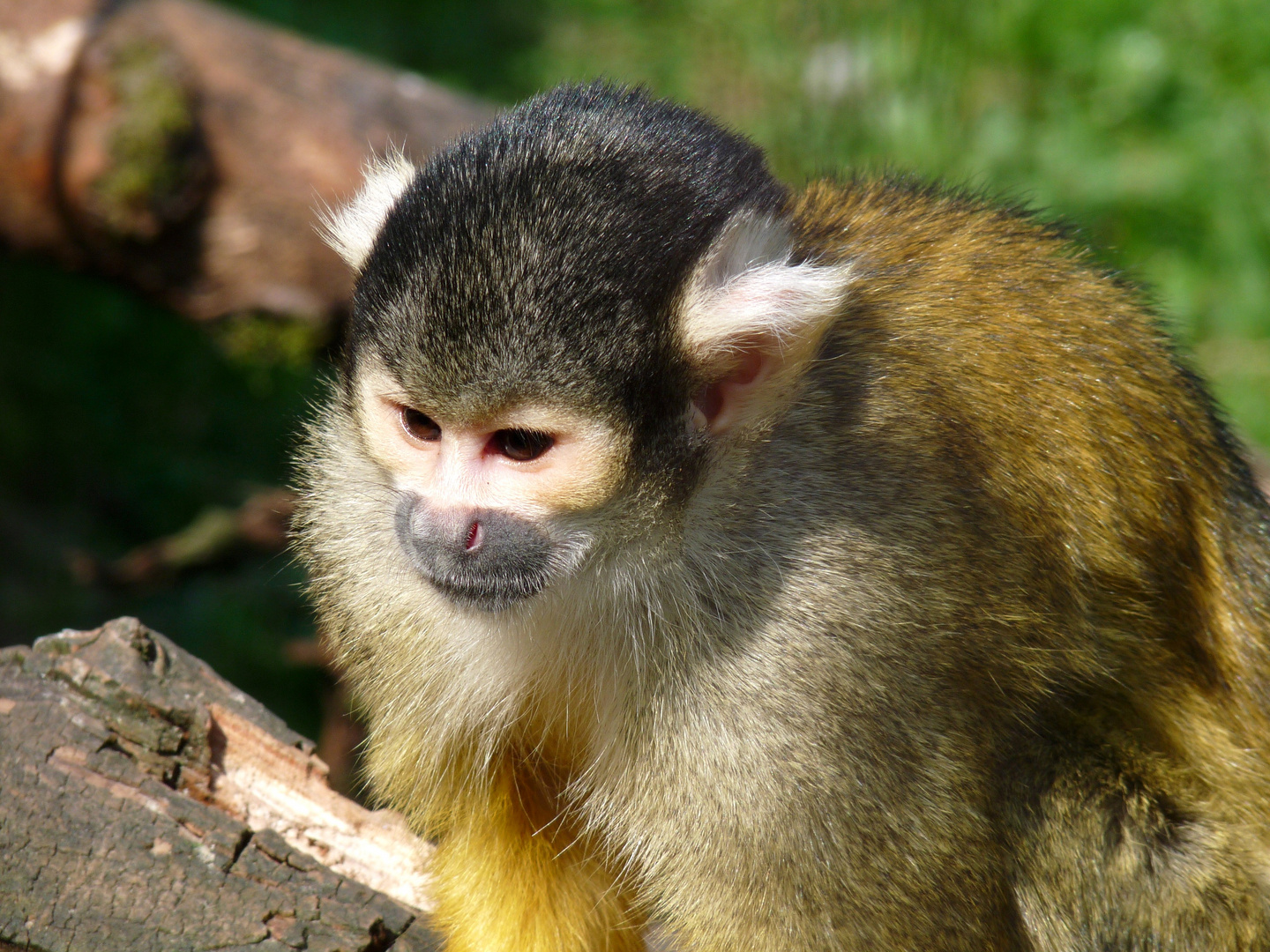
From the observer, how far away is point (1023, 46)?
7785 millimetres

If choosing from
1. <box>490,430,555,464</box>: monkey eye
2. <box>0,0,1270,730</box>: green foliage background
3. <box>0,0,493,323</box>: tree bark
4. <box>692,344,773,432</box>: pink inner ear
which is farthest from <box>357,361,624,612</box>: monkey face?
<box>0,0,1270,730</box>: green foliage background

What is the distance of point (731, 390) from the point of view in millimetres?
2736

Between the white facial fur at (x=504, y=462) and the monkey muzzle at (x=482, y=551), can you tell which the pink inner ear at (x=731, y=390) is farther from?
the monkey muzzle at (x=482, y=551)

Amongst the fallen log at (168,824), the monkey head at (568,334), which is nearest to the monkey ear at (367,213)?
the monkey head at (568,334)

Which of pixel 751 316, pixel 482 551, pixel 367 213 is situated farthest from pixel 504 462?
pixel 367 213

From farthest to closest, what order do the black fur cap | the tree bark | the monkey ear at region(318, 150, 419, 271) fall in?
1. the tree bark
2. the monkey ear at region(318, 150, 419, 271)
3. the black fur cap

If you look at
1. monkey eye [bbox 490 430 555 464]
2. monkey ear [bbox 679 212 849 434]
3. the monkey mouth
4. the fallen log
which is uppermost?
monkey ear [bbox 679 212 849 434]

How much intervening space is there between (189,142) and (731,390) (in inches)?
148

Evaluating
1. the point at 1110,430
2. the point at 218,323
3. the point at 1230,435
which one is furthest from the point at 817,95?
the point at 1110,430

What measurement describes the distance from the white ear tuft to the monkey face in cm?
30

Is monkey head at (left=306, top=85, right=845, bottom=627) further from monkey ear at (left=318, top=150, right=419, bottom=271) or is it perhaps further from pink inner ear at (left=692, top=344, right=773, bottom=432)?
monkey ear at (left=318, top=150, right=419, bottom=271)

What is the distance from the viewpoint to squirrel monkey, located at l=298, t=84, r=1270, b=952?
2.64m

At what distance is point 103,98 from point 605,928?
410cm

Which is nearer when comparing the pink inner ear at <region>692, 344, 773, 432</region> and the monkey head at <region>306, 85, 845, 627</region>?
the monkey head at <region>306, 85, 845, 627</region>
